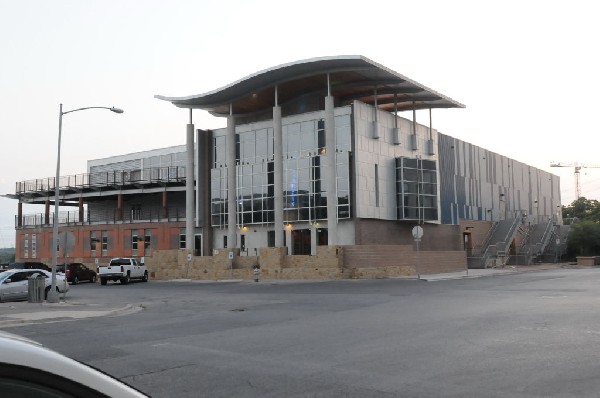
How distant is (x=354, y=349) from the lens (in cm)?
1080

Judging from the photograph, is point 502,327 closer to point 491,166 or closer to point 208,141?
point 208,141

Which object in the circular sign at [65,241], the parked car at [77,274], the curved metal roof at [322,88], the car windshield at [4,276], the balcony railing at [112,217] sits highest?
the curved metal roof at [322,88]

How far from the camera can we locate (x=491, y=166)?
6881cm

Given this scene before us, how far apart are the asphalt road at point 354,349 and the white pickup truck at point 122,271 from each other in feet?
85.6

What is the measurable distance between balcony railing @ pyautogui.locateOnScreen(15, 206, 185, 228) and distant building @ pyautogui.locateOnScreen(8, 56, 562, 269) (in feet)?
1.09

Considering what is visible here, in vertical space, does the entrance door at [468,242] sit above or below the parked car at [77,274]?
above

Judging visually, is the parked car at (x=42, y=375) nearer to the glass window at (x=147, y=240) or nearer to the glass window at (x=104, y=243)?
the glass window at (x=147, y=240)

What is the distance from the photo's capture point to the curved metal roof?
45812 millimetres

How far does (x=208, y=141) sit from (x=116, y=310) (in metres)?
36.1

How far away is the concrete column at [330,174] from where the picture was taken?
44562 millimetres

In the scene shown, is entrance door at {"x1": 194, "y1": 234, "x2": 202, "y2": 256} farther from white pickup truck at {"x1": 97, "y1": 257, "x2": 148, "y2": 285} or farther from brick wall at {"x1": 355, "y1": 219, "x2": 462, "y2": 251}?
brick wall at {"x1": 355, "y1": 219, "x2": 462, "y2": 251}

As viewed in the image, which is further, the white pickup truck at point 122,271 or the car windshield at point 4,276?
the white pickup truck at point 122,271

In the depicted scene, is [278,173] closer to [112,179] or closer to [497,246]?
[497,246]

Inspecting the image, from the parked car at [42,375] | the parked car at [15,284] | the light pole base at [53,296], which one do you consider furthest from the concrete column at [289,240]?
the parked car at [42,375]
